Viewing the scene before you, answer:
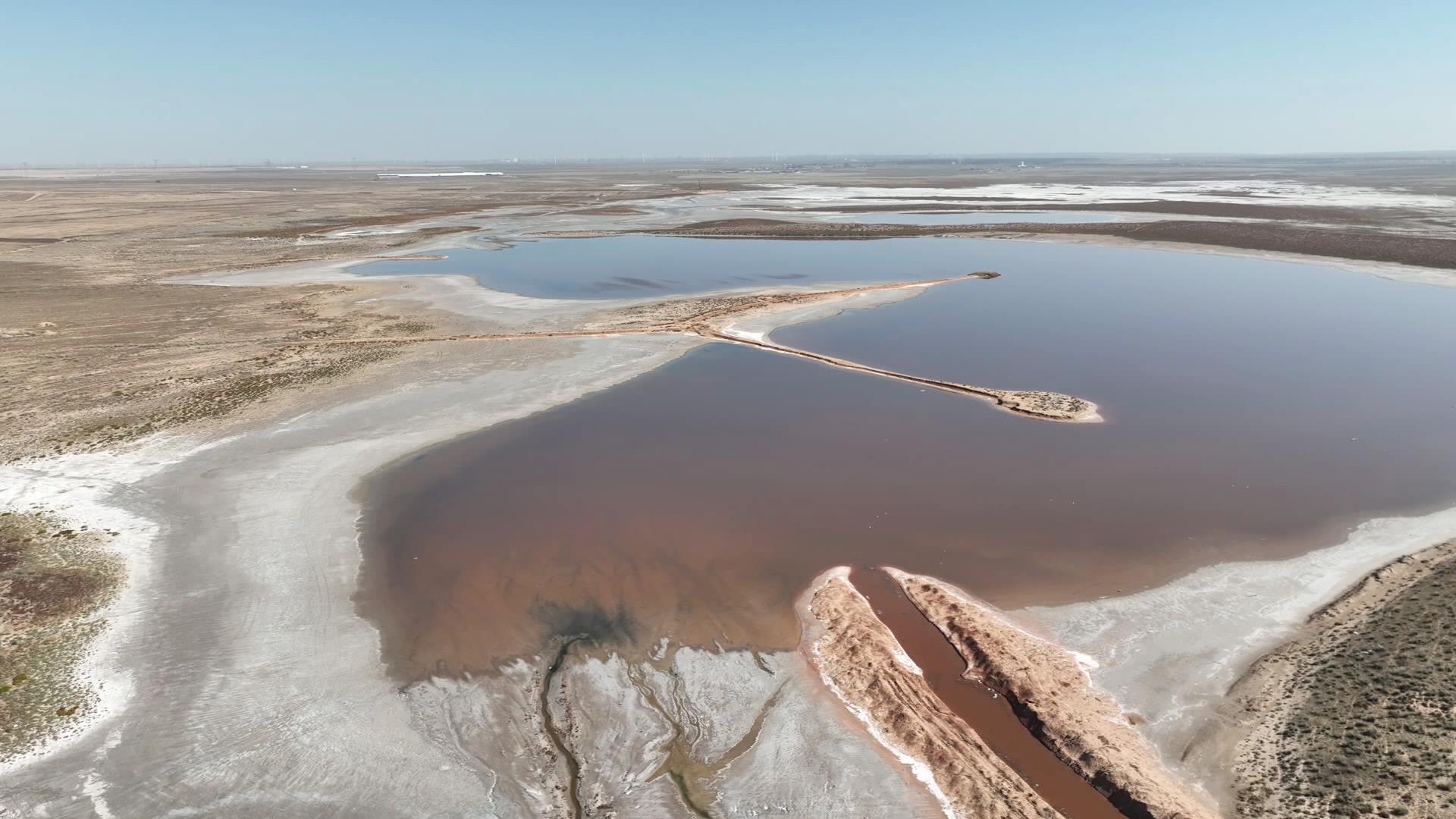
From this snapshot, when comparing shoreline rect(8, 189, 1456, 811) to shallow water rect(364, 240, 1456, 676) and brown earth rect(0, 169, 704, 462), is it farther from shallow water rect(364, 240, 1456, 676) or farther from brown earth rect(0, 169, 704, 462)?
brown earth rect(0, 169, 704, 462)

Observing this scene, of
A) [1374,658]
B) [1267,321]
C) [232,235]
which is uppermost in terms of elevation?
[232,235]

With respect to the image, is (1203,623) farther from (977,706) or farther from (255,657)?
(255,657)

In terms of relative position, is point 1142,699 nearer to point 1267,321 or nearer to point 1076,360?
point 1076,360

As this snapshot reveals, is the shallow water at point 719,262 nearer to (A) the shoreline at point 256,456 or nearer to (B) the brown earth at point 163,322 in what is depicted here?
(B) the brown earth at point 163,322

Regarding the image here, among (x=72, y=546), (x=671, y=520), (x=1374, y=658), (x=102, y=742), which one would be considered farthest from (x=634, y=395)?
(x=1374, y=658)

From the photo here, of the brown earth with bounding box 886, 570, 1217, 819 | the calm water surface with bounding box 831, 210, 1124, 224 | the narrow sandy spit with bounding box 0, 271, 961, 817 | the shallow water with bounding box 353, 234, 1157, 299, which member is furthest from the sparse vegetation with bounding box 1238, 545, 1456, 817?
the calm water surface with bounding box 831, 210, 1124, 224

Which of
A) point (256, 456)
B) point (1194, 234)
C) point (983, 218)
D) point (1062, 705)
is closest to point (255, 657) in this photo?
point (256, 456)
